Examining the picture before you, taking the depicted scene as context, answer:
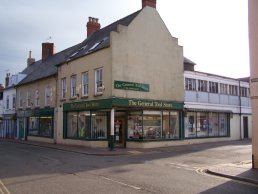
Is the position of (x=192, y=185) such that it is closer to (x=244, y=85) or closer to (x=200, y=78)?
(x=200, y=78)

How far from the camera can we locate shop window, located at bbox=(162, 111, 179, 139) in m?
27.7

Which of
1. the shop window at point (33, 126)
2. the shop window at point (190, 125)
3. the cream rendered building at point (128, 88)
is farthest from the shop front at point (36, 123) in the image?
the shop window at point (190, 125)

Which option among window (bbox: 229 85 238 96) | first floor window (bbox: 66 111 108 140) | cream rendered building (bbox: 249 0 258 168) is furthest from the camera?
window (bbox: 229 85 238 96)

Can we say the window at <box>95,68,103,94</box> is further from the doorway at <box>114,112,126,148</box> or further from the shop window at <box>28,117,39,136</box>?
the shop window at <box>28,117,39,136</box>

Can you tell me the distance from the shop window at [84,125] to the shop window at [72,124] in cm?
75

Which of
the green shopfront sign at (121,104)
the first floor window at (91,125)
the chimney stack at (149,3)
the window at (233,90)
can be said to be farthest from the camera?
the window at (233,90)

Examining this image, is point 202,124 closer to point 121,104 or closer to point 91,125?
point 121,104

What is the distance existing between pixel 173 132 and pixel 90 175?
54.7 feet

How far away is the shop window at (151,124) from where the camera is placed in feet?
85.8

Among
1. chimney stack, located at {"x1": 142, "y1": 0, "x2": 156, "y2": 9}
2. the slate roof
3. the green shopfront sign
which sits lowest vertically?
the green shopfront sign

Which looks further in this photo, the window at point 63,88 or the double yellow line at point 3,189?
the window at point 63,88

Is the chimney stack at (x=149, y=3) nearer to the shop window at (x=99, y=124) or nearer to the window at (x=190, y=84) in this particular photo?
the window at (x=190, y=84)

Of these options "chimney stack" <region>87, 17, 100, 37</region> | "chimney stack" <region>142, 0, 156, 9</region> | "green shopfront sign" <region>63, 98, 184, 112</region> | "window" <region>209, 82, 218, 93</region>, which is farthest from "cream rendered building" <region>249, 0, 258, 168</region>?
"chimney stack" <region>87, 17, 100, 37</region>

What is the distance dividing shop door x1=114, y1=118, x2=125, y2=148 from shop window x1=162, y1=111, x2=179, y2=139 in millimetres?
3224
